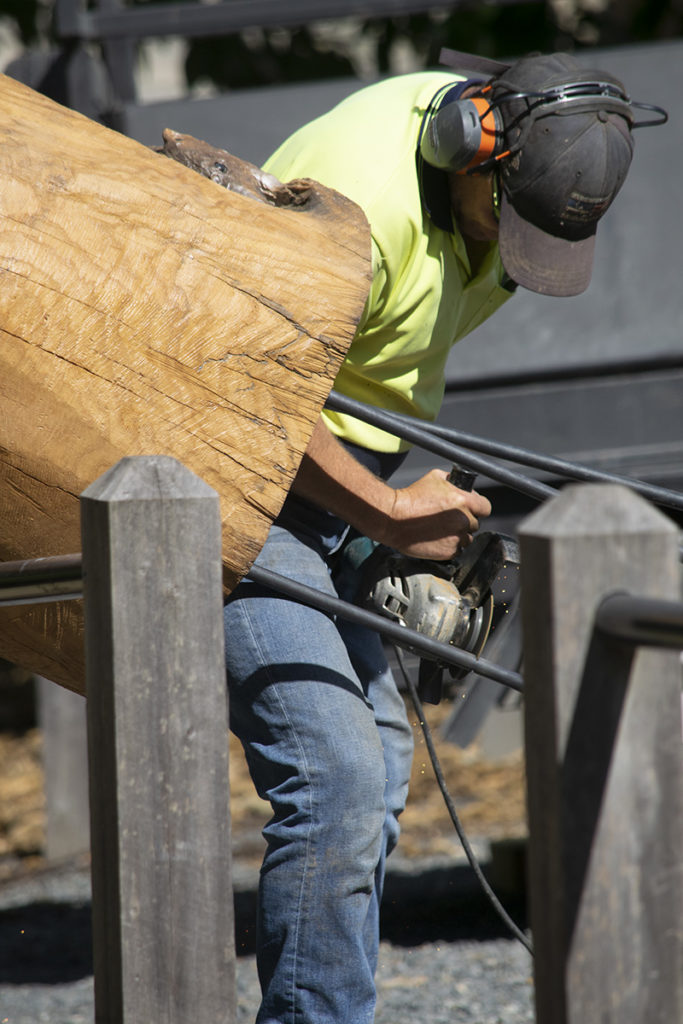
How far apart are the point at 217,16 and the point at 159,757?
324 centimetres

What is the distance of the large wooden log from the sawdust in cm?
339

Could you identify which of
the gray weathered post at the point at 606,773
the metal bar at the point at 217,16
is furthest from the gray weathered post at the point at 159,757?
the metal bar at the point at 217,16

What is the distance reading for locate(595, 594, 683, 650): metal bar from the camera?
3.73 ft

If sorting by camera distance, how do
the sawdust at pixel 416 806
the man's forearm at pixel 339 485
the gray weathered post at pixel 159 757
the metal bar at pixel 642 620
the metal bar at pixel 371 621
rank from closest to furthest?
the metal bar at pixel 642 620 → the gray weathered post at pixel 159 757 → the metal bar at pixel 371 621 → the man's forearm at pixel 339 485 → the sawdust at pixel 416 806

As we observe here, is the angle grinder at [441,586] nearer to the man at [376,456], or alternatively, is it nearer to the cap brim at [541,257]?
the man at [376,456]

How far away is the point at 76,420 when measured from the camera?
1836mm

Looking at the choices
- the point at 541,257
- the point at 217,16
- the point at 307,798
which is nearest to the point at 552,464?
the point at 541,257

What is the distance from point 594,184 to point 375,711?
1.10 metres

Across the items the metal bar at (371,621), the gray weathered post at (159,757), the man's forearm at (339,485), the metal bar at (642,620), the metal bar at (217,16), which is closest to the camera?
the metal bar at (642,620)

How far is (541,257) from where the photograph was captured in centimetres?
234

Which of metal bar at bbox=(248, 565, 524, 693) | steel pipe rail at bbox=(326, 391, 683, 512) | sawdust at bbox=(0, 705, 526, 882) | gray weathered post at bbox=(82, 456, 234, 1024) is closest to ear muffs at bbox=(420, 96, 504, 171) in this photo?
steel pipe rail at bbox=(326, 391, 683, 512)

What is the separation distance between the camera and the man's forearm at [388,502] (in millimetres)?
2119

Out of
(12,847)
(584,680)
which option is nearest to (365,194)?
(584,680)

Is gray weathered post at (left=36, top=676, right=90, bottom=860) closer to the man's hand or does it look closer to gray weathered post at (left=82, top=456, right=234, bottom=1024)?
the man's hand
